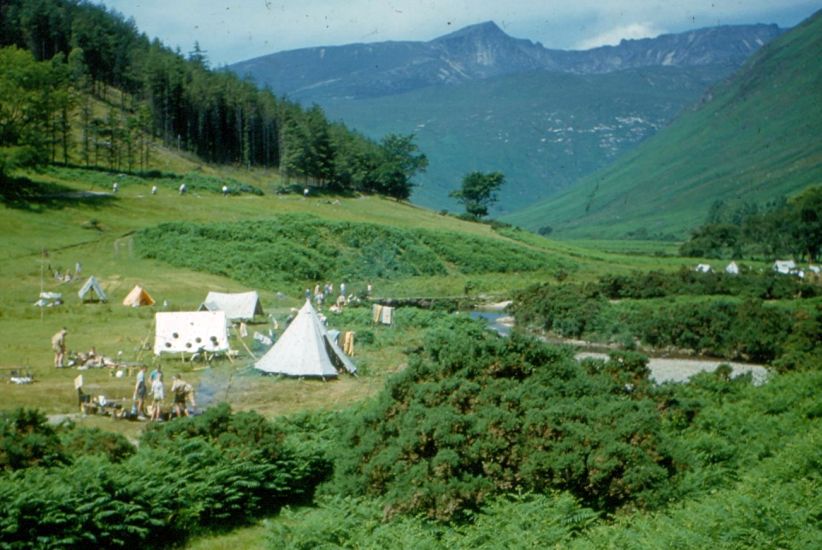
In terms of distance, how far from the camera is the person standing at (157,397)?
2509cm

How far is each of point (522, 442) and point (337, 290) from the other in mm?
51229

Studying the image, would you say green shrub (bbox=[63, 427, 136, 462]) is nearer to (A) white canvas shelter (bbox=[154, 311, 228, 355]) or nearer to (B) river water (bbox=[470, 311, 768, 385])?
(A) white canvas shelter (bbox=[154, 311, 228, 355])

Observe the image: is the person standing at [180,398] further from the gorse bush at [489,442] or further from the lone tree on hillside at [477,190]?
the lone tree on hillside at [477,190]

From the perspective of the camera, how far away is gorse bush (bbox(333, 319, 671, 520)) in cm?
1430

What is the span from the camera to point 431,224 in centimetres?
9775

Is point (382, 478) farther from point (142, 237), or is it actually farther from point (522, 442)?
point (142, 237)

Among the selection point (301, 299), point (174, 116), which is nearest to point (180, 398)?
point (301, 299)

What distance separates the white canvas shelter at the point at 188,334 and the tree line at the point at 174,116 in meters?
61.5

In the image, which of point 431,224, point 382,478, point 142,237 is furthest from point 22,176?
point 382,478

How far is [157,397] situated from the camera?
2562cm

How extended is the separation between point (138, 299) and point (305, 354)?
16.0 m

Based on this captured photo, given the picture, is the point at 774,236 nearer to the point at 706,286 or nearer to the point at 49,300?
the point at 706,286

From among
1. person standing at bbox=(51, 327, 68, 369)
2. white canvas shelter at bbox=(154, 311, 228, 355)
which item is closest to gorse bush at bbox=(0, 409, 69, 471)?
person standing at bbox=(51, 327, 68, 369)

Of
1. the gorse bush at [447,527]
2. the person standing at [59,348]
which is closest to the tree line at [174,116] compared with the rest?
the person standing at [59,348]
